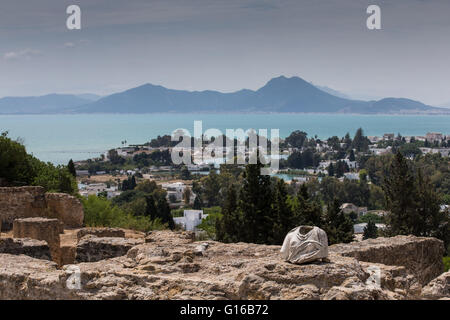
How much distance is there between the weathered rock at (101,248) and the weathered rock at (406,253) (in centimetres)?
311

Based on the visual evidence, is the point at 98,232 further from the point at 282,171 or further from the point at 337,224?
the point at 282,171

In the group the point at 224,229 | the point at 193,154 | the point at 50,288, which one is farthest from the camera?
the point at 193,154

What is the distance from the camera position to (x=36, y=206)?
46.4 feet

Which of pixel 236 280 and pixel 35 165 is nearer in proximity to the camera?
pixel 236 280

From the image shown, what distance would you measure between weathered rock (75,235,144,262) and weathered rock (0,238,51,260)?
1.79 feet

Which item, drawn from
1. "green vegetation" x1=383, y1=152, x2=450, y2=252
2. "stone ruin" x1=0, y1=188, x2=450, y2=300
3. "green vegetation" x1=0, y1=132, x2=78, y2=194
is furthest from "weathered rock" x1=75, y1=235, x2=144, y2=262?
"green vegetation" x1=383, y1=152, x2=450, y2=252

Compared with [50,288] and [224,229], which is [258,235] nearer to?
[224,229]

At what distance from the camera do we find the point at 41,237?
11.1m

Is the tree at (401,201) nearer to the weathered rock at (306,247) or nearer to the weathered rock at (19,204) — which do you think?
the weathered rock at (19,204)

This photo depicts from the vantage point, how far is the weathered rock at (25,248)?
8.97m

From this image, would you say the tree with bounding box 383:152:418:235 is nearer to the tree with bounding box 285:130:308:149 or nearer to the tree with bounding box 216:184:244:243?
the tree with bounding box 216:184:244:243

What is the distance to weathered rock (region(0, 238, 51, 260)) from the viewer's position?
897cm
